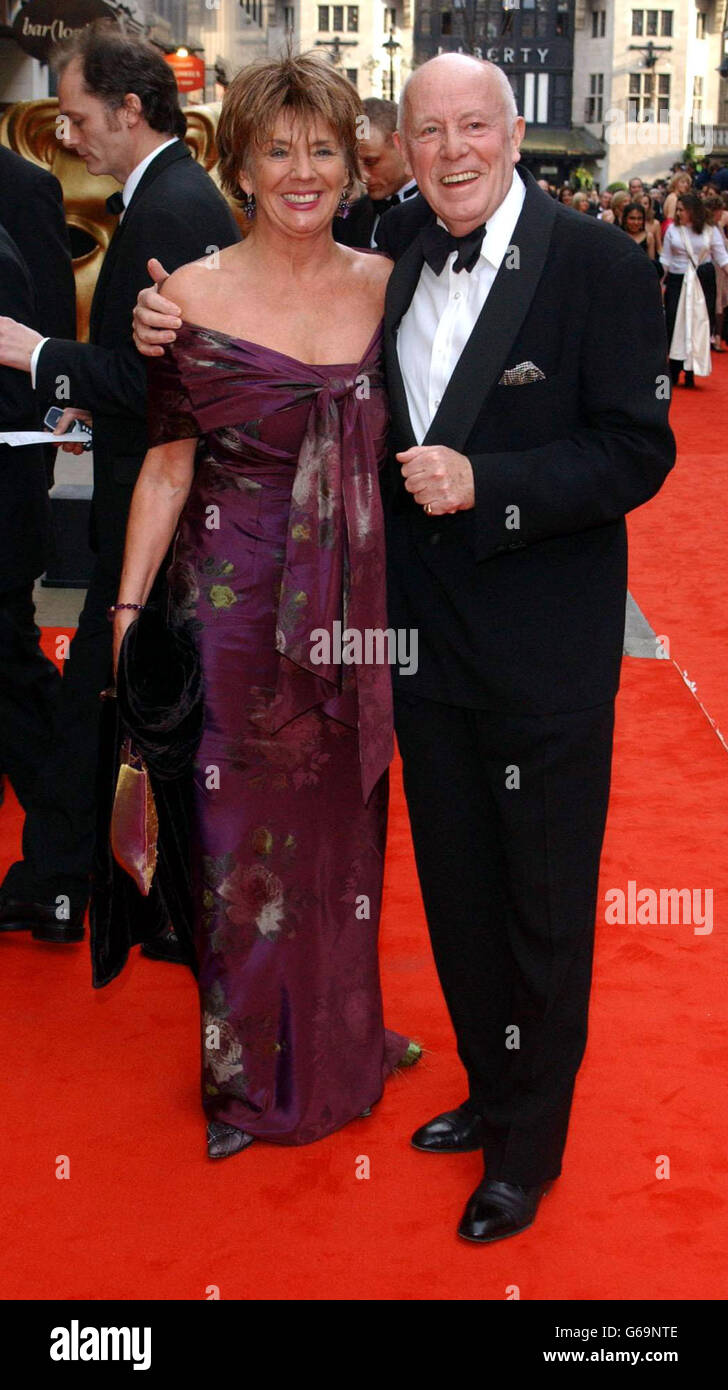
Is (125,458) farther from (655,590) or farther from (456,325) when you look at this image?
(655,590)

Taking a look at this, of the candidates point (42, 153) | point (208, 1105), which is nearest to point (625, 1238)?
point (208, 1105)

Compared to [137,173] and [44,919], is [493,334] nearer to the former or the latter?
[137,173]

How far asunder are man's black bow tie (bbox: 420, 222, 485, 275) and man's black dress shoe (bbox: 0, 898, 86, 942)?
1.91 metres

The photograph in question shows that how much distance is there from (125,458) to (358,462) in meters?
1.03

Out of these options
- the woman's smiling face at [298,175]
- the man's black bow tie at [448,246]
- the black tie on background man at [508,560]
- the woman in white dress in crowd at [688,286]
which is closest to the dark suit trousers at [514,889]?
the black tie on background man at [508,560]

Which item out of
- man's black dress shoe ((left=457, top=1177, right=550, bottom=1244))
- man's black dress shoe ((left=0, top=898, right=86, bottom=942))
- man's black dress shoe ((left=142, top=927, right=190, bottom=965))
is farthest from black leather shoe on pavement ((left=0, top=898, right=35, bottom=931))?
man's black dress shoe ((left=457, top=1177, right=550, bottom=1244))

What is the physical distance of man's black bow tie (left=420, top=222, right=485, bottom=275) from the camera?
2.36 meters

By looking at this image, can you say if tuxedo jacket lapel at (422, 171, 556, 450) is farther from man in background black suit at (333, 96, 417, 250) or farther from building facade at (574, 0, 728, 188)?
building facade at (574, 0, 728, 188)

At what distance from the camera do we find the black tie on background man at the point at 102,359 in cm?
320

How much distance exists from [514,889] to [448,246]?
104 cm

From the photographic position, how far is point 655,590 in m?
7.05

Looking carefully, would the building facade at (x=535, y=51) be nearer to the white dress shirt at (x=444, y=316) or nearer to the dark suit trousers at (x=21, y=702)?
the dark suit trousers at (x=21, y=702)

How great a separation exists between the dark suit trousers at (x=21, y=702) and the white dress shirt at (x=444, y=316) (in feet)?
5.75
